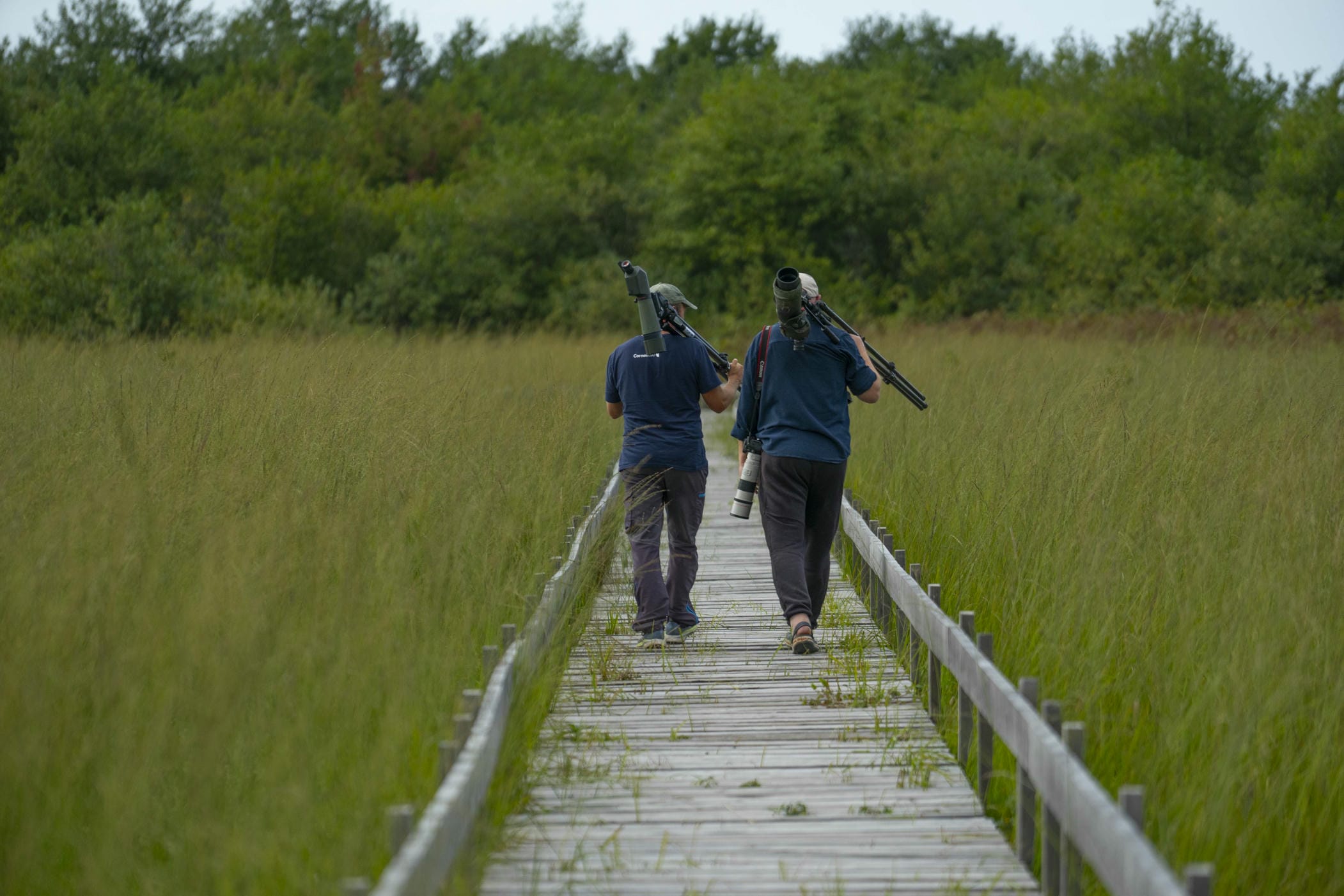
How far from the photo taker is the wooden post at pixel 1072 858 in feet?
11.6

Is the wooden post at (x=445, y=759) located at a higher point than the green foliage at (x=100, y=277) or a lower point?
higher

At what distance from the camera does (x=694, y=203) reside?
3678 centimetres

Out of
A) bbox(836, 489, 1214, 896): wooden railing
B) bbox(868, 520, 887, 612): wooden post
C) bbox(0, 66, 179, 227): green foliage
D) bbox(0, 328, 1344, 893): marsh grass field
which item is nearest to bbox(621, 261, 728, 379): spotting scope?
bbox(0, 328, 1344, 893): marsh grass field

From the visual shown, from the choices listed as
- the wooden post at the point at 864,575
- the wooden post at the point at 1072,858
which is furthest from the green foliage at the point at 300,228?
the wooden post at the point at 1072,858

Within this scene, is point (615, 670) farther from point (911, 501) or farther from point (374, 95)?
point (374, 95)

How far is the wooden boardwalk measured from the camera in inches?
162

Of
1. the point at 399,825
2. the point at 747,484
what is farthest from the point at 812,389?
the point at 399,825

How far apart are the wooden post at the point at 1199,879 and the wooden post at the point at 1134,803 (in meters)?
0.32

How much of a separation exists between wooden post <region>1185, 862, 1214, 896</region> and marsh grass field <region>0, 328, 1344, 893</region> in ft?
3.30

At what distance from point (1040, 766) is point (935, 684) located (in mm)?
1873

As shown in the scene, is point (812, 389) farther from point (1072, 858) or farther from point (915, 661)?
point (1072, 858)

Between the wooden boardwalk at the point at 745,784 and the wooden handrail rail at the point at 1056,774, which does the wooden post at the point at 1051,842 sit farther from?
the wooden boardwalk at the point at 745,784

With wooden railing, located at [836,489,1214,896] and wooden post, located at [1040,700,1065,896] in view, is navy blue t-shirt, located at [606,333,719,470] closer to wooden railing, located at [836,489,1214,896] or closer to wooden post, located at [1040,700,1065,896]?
wooden railing, located at [836,489,1214,896]

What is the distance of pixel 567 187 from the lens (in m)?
37.3
